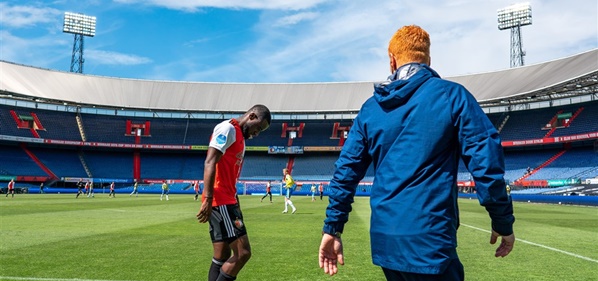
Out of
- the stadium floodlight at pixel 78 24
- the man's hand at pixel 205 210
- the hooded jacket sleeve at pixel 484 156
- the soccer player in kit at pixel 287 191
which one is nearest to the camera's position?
the hooded jacket sleeve at pixel 484 156

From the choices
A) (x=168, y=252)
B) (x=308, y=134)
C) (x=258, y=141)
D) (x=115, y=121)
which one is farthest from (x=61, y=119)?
(x=168, y=252)

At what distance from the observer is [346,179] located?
2619mm

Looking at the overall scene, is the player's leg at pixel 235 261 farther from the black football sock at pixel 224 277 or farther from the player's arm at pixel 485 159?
the player's arm at pixel 485 159

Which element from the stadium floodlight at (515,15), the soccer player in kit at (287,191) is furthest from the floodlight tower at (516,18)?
the soccer player in kit at (287,191)

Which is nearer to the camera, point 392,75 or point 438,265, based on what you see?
point 438,265

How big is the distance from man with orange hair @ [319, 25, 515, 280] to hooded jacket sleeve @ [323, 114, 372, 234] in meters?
0.01

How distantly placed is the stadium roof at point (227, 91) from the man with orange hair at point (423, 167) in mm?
50446

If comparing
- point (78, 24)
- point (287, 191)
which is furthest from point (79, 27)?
point (287, 191)

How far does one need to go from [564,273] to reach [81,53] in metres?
73.8

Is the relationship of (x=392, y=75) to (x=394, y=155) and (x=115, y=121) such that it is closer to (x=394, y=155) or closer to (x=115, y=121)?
(x=394, y=155)

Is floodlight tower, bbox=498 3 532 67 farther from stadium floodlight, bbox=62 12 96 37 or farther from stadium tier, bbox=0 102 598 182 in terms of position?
stadium floodlight, bbox=62 12 96 37

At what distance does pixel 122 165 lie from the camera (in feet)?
199

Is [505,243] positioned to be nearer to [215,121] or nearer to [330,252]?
[330,252]

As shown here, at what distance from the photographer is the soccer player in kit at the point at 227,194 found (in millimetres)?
4387
